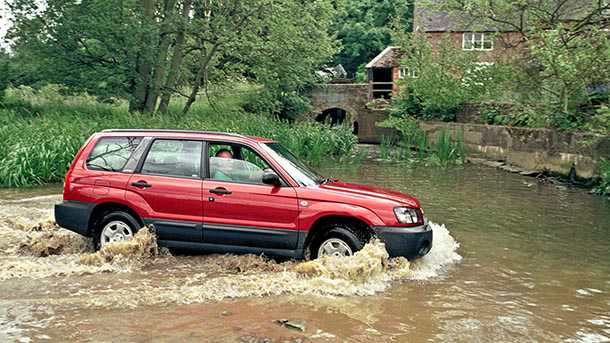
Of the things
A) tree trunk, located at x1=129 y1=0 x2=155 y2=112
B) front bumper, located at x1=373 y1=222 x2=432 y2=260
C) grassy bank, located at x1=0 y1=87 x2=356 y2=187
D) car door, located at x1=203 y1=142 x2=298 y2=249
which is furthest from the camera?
tree trunk, located at x1=129 y1=0 x2=155 y2=112

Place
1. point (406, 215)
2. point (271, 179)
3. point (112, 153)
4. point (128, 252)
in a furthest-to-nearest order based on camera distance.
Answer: point (112, 153), point (128, 252), point (271, 179), point (406, 215)

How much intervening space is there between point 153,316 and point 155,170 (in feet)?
8.97

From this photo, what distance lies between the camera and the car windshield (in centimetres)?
824

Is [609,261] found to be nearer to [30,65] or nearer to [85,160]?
[85,160]

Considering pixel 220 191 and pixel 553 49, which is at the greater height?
pixel 553 49

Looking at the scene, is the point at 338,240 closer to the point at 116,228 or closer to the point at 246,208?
the point at 246,208

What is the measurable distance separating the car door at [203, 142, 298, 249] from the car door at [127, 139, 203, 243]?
0.50ft

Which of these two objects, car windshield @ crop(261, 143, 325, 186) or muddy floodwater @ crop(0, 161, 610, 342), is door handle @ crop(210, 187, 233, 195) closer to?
car windshield @ crop(261, 143, 325, 186)

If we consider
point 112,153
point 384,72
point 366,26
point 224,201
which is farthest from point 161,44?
point 366,26

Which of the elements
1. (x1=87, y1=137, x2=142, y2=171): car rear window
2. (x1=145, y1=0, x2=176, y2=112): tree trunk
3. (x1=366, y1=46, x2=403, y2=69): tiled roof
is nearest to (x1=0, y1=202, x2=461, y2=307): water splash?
→ (x1=87, y1=137, x2=142, y2=171): car rear window

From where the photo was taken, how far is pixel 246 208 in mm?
8133

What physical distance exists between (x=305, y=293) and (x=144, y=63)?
19552 mm

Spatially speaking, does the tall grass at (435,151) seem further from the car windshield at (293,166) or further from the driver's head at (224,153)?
the driver's head at (224,153)

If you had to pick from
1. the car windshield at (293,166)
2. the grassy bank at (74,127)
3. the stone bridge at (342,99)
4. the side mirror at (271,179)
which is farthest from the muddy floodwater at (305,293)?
the stone bridge at (342,99)
